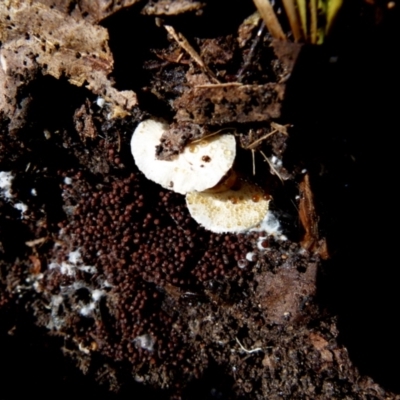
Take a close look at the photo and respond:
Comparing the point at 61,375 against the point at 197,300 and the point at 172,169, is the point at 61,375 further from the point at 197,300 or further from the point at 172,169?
the point at 172,169

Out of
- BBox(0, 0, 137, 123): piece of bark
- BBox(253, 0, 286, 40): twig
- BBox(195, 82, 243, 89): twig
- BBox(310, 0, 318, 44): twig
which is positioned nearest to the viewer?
BBox(310, 0, 318, 44): twig

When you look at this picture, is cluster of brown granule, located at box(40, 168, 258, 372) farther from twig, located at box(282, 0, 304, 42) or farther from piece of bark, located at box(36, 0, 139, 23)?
twig, located at box(282, 0, 304, 42)

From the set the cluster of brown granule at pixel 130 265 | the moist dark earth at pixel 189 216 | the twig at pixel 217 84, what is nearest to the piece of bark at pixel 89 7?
the moist dark earth at pixel 189 216

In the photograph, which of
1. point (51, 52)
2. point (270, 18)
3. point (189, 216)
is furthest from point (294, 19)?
point (189, 216)

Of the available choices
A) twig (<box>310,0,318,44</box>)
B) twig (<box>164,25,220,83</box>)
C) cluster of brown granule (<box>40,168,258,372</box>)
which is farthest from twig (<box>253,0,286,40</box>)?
cluster of brown granule (<box>40,168,258,372</box>)

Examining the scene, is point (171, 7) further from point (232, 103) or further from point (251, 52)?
point (232, 103)

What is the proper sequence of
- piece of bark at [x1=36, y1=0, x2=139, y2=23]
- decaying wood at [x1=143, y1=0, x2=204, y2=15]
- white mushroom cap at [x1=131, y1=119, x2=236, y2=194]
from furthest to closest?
1. white mushroom cap at [x1=131, y1=119, x2=236, y2=194]
2. piece of bark at [x1=36, y1=0, x2=139, y2=23]
3. decaying wood at [x1=143, y1=0, x2=204, y2=15]

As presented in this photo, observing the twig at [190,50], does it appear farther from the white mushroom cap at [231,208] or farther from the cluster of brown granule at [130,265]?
the cluster of brown granule at [130,265]
